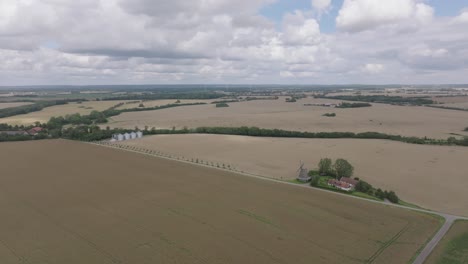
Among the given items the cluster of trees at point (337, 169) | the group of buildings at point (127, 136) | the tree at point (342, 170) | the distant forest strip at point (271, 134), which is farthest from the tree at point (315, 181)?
the group of buildings at point (127, 136)

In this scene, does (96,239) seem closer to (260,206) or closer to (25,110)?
(260,206)

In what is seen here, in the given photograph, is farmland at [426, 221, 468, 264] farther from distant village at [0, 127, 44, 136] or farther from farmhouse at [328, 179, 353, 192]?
distant village at [0, 127, 44, 136]

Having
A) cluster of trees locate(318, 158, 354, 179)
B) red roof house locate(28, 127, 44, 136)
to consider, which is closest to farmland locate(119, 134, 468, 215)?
cluster of trees locate(318, 158, 354, 179)

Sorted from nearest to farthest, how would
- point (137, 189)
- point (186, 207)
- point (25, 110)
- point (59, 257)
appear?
point (59, 257), point (186, 207), point (137, 189), point (25, 110)

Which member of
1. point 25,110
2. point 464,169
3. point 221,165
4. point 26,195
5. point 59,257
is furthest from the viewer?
point 25,110

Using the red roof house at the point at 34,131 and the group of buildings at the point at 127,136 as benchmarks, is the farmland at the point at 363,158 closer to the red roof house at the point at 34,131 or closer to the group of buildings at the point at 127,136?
the group of buildings at the point at 127,136

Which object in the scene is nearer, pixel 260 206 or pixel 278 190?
pixel 260 206

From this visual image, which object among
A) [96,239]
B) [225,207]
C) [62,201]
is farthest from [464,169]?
[62,201]
